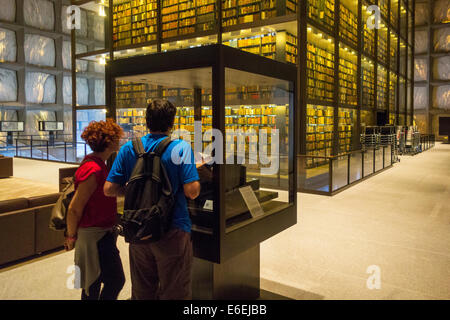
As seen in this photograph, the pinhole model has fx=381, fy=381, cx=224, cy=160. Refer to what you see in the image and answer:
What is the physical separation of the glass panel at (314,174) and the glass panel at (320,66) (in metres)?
4.22

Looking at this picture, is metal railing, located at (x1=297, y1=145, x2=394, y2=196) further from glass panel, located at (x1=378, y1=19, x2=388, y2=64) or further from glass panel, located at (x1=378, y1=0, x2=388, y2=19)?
glass panel, located at (x1=378, y1=19, x2=388, y2=64)

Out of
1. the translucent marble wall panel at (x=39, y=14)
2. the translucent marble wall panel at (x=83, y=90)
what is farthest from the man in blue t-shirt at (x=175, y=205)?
the translucent marble wall panel at (x=83, y=90)

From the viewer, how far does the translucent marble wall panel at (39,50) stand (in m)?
25.5

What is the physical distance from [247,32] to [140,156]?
1109cm

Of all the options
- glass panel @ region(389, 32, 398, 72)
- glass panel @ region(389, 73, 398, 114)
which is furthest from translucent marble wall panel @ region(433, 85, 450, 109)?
glass panel @ region(389, 32, 398, 72)

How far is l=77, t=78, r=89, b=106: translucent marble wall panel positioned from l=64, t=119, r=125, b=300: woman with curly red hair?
29.4m

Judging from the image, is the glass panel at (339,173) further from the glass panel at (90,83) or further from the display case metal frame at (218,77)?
the glass panel at (90,83)

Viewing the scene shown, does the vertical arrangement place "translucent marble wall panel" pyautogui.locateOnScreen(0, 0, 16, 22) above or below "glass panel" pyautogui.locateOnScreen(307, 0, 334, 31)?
above

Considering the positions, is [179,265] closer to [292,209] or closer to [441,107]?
[292,209]

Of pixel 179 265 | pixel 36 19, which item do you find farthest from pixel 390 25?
pixel 179 265

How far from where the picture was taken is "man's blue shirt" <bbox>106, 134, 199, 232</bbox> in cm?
198

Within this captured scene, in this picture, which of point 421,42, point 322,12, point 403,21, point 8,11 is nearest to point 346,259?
point 322,12

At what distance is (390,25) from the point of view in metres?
22.5
